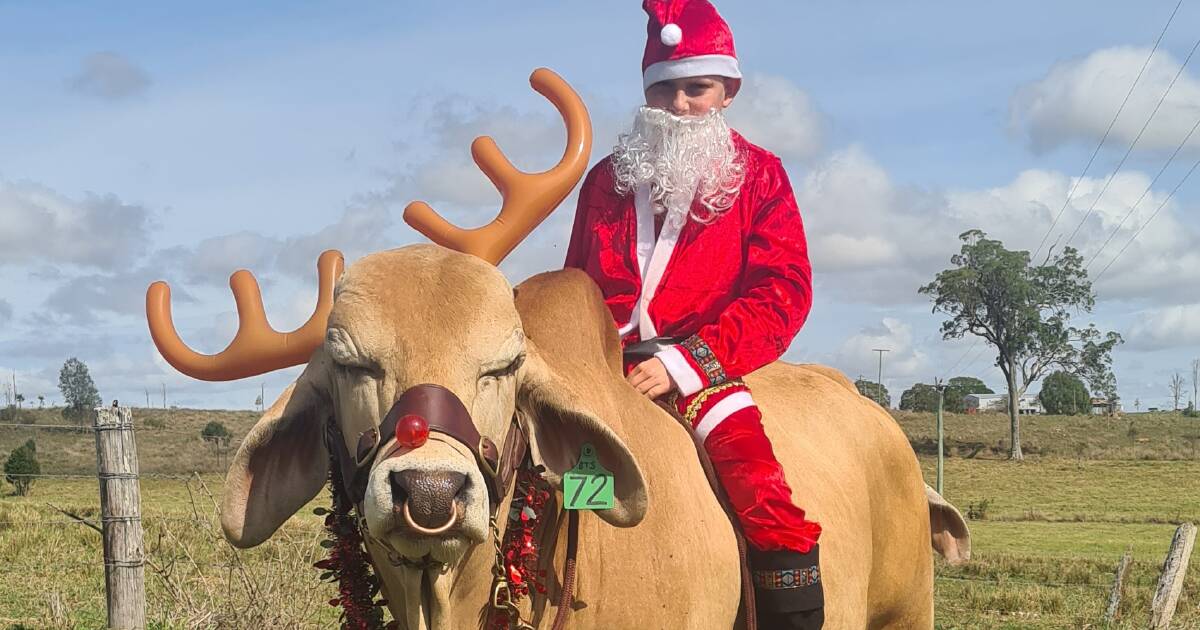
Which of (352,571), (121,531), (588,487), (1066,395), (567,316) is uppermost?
(1066,395)

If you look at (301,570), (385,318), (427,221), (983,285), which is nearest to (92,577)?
(301,570)

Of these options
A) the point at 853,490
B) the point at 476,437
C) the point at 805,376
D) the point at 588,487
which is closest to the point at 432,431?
the point at 476,437

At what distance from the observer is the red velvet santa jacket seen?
406 cm

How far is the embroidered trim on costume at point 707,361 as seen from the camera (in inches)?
157

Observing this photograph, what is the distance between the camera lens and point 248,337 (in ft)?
12.0

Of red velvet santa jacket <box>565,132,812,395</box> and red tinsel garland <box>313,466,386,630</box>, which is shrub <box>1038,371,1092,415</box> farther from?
red tinsel garland <box>313,466,386,630</box>

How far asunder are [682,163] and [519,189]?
83 cm

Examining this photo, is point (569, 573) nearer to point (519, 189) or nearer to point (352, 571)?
point (352, 571)

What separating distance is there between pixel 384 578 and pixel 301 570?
15.7 feet

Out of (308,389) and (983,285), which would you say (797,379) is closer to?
(308,389)

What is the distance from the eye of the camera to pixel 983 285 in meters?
68.9

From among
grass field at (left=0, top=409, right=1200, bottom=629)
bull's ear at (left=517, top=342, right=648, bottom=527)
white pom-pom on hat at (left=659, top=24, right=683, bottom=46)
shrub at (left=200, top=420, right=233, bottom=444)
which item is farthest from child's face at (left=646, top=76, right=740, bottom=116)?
shrub at (left=200, top=420, right=233, bottom=444)

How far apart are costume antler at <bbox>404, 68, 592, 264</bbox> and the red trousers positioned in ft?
2.50

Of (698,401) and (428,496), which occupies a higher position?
(698,401)
